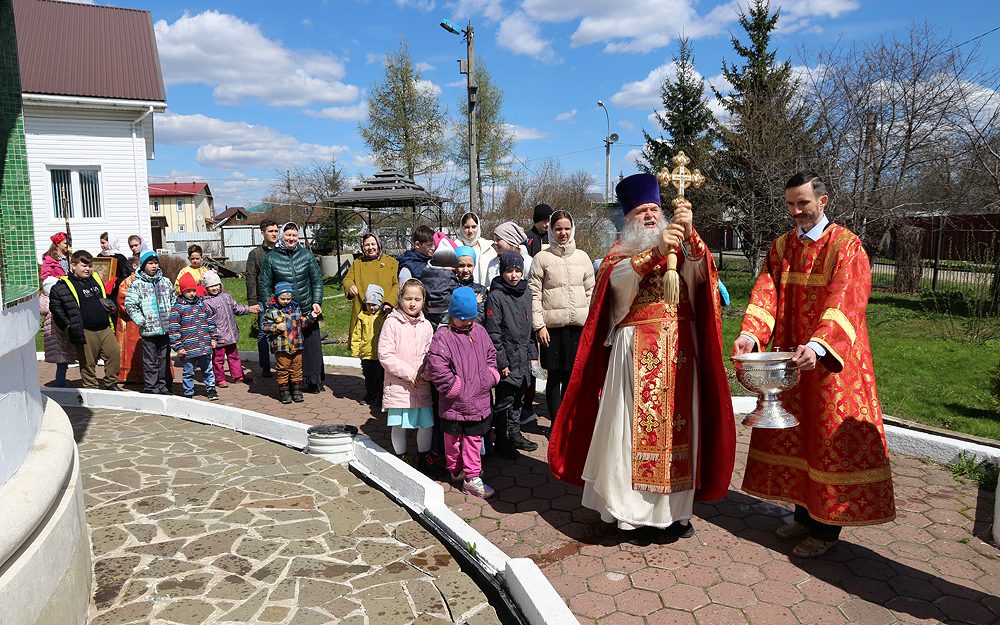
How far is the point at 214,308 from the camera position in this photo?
28.9 feet

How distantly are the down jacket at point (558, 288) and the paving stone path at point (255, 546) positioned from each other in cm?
206

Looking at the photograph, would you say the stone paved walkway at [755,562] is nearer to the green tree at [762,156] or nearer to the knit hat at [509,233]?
the knit hat at [509,233]

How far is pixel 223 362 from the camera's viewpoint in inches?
365

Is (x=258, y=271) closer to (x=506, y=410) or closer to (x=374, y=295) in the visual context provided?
(x=374, y=295)

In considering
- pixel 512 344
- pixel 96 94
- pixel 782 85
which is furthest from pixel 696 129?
pixel 512 344

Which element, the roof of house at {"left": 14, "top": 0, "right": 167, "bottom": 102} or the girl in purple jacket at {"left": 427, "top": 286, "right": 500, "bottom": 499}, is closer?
the girl in purple jacket at {"left": 427, "top": 286, "right": 500, "bottom": 499}

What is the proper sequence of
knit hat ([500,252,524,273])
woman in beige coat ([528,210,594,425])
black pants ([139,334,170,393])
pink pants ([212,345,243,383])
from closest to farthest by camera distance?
knit hat ([500,252,524,273]), woman in beige coat ([528,210,594,425]), black pants ([139,334,170,393]), pink pants ([212,345,243,383])

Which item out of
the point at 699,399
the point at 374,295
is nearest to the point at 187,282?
the point at 374,295

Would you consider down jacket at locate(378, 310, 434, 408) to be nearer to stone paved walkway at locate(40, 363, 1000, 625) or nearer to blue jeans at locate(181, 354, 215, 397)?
stone paved walkway at locate(40, 363, 1000, 625)

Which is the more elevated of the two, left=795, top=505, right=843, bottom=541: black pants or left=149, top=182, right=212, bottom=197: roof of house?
left=149, top=182, right=212, bottom=197: roof of house

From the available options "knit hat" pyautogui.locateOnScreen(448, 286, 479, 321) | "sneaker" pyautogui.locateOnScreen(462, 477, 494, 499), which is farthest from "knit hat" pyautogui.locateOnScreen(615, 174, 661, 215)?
"sneaker" pyautogui.locateOnScreen(462, 477, 494, 499)

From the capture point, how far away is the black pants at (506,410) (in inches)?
228

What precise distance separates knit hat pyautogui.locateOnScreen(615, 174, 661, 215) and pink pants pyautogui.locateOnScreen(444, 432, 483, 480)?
2.10m

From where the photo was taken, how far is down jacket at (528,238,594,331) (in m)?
5.90
